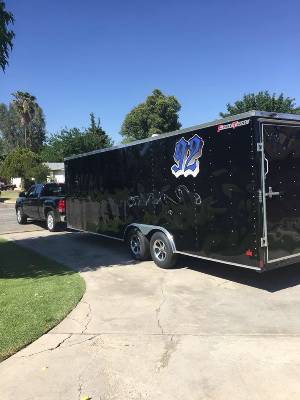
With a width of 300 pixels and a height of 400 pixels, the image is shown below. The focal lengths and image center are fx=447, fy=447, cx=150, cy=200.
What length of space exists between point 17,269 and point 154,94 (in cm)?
6003

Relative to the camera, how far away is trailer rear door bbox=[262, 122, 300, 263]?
699 cm

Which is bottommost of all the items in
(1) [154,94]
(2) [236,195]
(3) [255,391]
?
(3) [255,391]

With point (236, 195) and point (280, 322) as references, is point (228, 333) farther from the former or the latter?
point (236, 195)

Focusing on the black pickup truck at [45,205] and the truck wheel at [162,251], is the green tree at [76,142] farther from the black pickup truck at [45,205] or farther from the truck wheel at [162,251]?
the truck wheel at [162,251]

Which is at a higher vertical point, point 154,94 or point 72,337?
point 154,94

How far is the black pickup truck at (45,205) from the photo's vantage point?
15.5 metres

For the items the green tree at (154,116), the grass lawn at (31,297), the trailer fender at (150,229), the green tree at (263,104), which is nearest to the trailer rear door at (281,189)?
the trailer fender at (150,229)

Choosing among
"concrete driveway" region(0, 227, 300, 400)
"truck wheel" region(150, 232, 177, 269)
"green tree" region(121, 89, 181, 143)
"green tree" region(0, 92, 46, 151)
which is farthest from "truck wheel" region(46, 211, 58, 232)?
"green tree" region(0, 92, 46, 151)

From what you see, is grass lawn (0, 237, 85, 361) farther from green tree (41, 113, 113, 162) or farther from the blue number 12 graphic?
green tree (41, 113, 113, 162)

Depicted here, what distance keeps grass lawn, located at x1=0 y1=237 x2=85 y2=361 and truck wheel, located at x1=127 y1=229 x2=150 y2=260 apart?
5.32 ft

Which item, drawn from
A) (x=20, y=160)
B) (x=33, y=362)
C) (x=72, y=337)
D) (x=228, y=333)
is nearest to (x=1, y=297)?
(x=72, y=337)

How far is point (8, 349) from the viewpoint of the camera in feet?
16.6

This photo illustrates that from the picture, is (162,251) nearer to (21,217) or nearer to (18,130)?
(21,217)

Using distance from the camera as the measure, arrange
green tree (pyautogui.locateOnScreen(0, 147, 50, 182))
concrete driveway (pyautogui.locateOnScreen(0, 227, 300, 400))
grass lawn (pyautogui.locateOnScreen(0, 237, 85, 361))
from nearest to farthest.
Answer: concrete driveway (pyautogui.locateOnScreen(0, 227, 300, 400)), grass lawn (pyautogui.locateOnScreen(0, 237, 85, 361)), green tree (pyautogui.locateOnScreen(0, 147, 50, 182))
